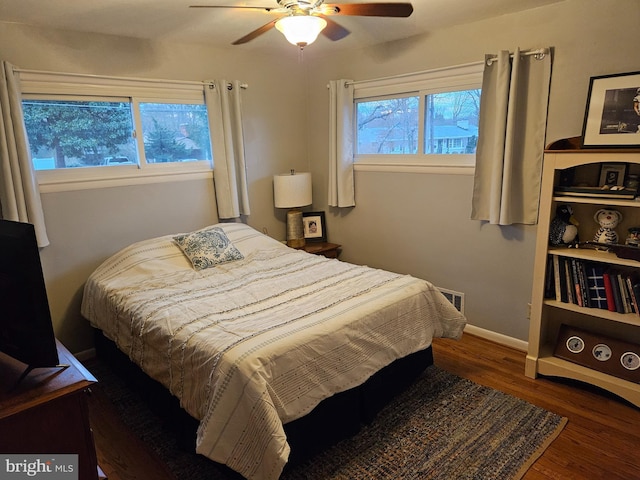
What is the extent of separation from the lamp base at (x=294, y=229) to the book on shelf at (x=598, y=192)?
218cm

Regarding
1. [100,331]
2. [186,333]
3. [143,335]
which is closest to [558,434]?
[186,333]

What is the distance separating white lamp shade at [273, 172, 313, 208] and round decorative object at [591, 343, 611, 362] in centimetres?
250

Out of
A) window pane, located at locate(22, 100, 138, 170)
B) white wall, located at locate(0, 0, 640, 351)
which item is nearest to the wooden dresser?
white wall, located at locate(0, 0, 640, 351)

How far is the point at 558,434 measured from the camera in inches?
85.6

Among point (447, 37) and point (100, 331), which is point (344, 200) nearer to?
point (447, 37)

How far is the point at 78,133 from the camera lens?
9.75 ft

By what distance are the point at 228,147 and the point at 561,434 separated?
9.82 ft

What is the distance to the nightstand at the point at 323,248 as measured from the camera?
12.6 feet

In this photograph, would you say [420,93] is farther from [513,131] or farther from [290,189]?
[290,189]

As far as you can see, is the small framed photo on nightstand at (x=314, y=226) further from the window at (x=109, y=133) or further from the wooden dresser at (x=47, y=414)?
the wooden dresser at (x=47, y=414)

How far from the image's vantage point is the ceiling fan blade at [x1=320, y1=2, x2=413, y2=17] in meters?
1.94

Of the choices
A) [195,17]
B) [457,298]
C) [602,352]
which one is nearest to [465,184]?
[457,298]

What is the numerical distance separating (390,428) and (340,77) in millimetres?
2962

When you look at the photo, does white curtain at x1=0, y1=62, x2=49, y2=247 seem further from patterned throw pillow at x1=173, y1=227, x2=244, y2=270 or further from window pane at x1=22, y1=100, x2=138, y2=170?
patterned throw pillow at x1=173, y1=227, x2=244, y2=270
